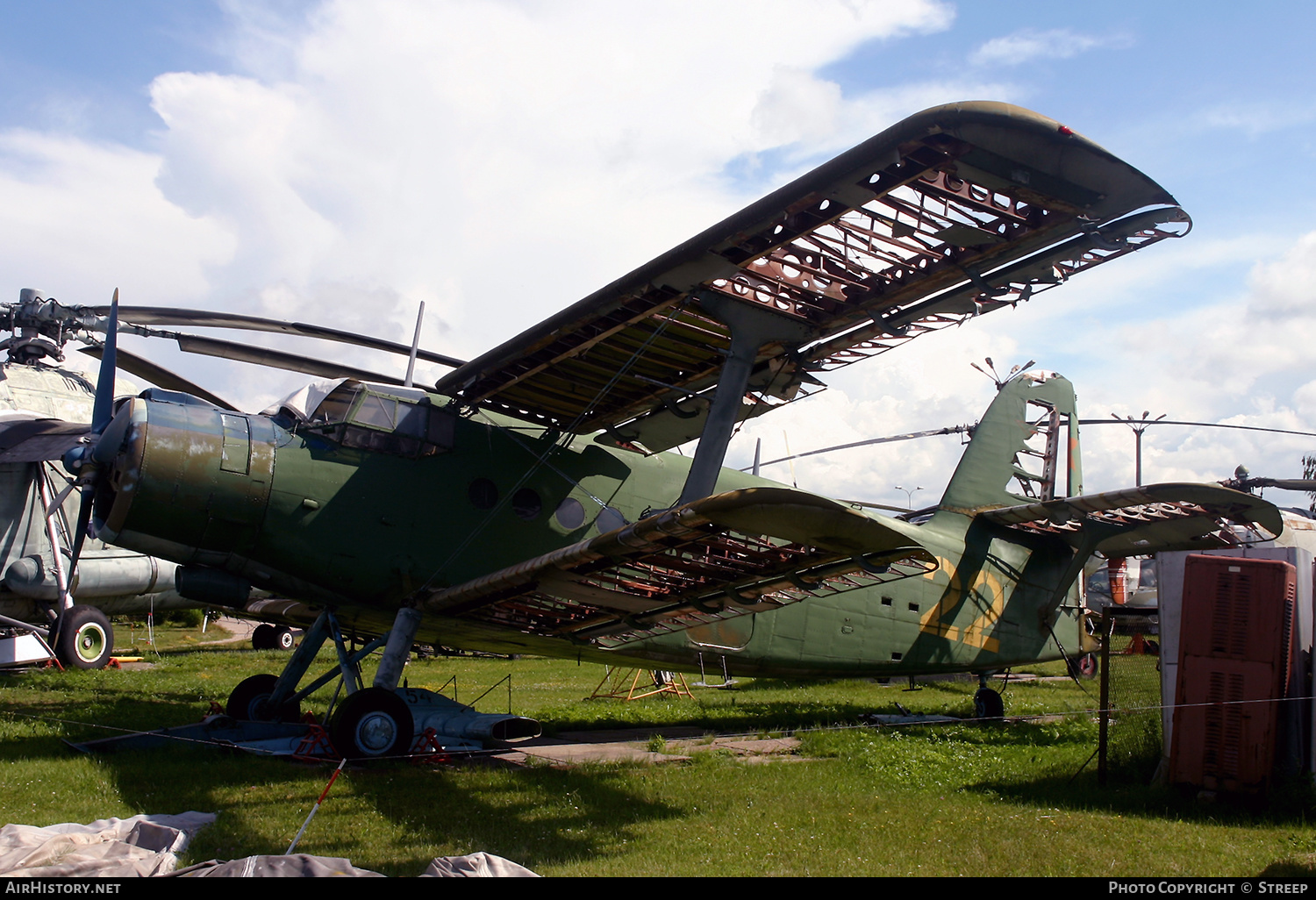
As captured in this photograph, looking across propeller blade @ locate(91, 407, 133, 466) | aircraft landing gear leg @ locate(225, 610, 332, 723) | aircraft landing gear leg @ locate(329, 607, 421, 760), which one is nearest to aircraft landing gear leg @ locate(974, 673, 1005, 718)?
aircraft landing gear leg @ locate(329, 607, 421, 760)

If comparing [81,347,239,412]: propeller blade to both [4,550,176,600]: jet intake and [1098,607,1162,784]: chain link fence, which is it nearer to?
[4,550,176,600]: jet intake

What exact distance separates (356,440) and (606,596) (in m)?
2.86

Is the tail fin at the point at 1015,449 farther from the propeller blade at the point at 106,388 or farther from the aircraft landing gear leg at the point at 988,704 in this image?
the propeller blade at the point at 106,388

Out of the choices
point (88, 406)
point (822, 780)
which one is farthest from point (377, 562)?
point (88, 406)

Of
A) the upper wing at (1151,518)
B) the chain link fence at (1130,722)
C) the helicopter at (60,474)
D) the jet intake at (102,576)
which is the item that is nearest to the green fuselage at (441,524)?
the upper wing at (1151,518)

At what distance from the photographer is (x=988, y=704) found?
11.7 meters

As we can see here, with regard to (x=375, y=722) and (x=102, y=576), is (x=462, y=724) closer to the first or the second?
(x=375, y=722)

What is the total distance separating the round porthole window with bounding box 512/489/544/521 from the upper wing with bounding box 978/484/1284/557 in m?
5.77

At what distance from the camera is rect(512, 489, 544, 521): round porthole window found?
9.17 meters

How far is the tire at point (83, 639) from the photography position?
1588cm

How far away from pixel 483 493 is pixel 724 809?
384 centimetres
